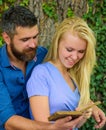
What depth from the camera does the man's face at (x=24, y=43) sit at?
3131 millimetres

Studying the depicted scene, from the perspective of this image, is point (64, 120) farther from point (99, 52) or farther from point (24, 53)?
point (99, 52)

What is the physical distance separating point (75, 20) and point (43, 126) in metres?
0.85

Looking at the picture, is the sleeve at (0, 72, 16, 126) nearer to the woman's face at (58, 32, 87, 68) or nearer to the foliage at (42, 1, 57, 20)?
the woman's face at (58, 32, 87, 68)

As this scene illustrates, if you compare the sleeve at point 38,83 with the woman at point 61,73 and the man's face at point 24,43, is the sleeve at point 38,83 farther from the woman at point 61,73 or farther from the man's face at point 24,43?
the man's face at point 24,43

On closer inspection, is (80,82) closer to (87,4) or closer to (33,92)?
(33,92)

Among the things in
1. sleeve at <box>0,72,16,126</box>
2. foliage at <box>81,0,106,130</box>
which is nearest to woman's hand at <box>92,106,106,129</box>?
sleeve at <box>0,72,16,126</box>

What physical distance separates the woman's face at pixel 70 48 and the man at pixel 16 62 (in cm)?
23

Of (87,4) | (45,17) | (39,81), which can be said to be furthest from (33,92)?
(87,4)

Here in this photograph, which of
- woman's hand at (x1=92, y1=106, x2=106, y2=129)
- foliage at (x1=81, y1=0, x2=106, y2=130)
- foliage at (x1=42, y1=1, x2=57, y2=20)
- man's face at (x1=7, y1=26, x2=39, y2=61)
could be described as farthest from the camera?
foliage at (x1=81, y1=0, x2=106, y2=130)

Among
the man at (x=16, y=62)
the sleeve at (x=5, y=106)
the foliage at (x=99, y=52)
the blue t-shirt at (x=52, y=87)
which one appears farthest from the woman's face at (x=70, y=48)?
the foliage at (x=99, y=52)

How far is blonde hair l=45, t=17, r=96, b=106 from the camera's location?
309 cm

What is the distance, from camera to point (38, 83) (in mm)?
3049

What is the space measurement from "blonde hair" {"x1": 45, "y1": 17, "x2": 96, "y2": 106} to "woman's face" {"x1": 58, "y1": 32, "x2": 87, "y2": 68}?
0.03m

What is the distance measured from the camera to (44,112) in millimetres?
2988
